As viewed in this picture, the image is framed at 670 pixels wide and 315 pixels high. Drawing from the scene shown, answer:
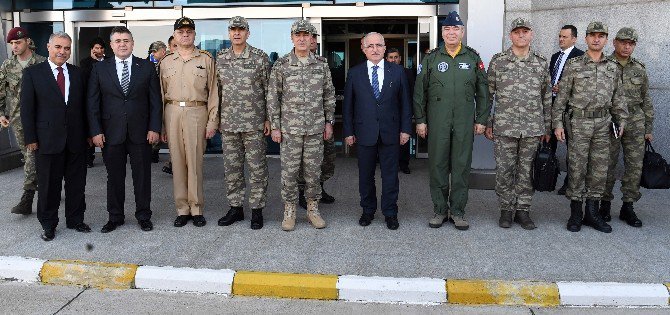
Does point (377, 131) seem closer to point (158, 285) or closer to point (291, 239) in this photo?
point (291, 239)

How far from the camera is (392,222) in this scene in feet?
18.0

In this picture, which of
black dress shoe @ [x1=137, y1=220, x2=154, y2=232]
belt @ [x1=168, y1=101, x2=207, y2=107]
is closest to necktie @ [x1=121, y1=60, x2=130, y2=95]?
belt @ [x1=168, y1=101, x2=207, y2=107]

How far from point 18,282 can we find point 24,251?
485mm

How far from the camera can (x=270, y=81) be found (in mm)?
5270

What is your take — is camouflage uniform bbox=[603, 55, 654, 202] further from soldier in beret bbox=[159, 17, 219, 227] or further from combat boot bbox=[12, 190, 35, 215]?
combat boot bbox=[12, 190, 35, 215]

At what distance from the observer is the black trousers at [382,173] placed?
5.45m

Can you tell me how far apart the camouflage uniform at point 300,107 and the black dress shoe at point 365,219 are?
657 millimetres

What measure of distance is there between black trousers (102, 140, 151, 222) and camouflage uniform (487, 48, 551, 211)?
3.27 meters

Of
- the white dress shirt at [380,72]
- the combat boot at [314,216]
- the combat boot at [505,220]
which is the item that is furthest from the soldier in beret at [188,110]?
the combat boot at [505,220]

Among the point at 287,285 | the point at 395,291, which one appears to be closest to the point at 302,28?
the point at 287,285

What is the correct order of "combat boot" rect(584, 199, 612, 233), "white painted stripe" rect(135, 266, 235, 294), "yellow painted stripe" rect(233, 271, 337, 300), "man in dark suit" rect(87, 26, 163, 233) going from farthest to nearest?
"combat boot" rect(584, 199, 612, 233)
"man in dark suit" rect(87, 26, 163, 233)
"white painted stripe" rect(135, 266, 235, 294)
"yellow painted stripe" rect(233, 271, 337, 300)

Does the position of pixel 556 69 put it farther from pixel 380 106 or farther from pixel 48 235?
pixel 48 235

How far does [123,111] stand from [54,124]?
0.57 metres

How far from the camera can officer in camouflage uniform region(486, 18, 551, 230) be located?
518cm
